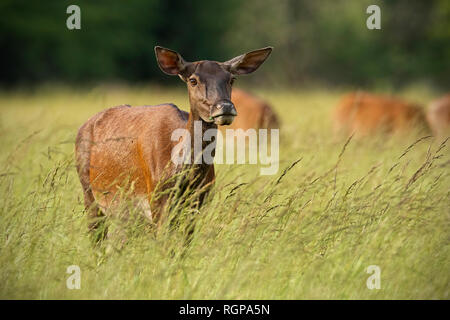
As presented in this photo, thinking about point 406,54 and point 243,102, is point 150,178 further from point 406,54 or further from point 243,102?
point 406,54

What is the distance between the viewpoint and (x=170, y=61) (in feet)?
16.4

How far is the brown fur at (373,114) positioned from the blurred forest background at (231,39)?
16625 mm

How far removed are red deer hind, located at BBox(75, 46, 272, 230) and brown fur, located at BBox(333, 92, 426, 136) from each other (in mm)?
5901

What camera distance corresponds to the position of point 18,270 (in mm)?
3922

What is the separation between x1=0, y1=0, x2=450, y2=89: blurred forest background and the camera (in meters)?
26.4

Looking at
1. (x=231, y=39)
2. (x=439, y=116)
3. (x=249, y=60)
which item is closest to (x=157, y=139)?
(x=249, y=60)

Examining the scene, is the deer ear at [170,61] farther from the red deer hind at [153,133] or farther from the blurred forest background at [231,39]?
the blurred forest background at [231,39]

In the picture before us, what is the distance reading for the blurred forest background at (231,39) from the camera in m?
26.4

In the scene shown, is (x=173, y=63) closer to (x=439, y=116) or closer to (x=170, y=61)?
(x=170, y=61)

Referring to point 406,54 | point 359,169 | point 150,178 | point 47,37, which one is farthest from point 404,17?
point 150,178

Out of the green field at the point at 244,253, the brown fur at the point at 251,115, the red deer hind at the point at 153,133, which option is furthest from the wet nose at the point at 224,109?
the brown fur at the point at 251,115

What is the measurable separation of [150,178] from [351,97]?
7.51 m
